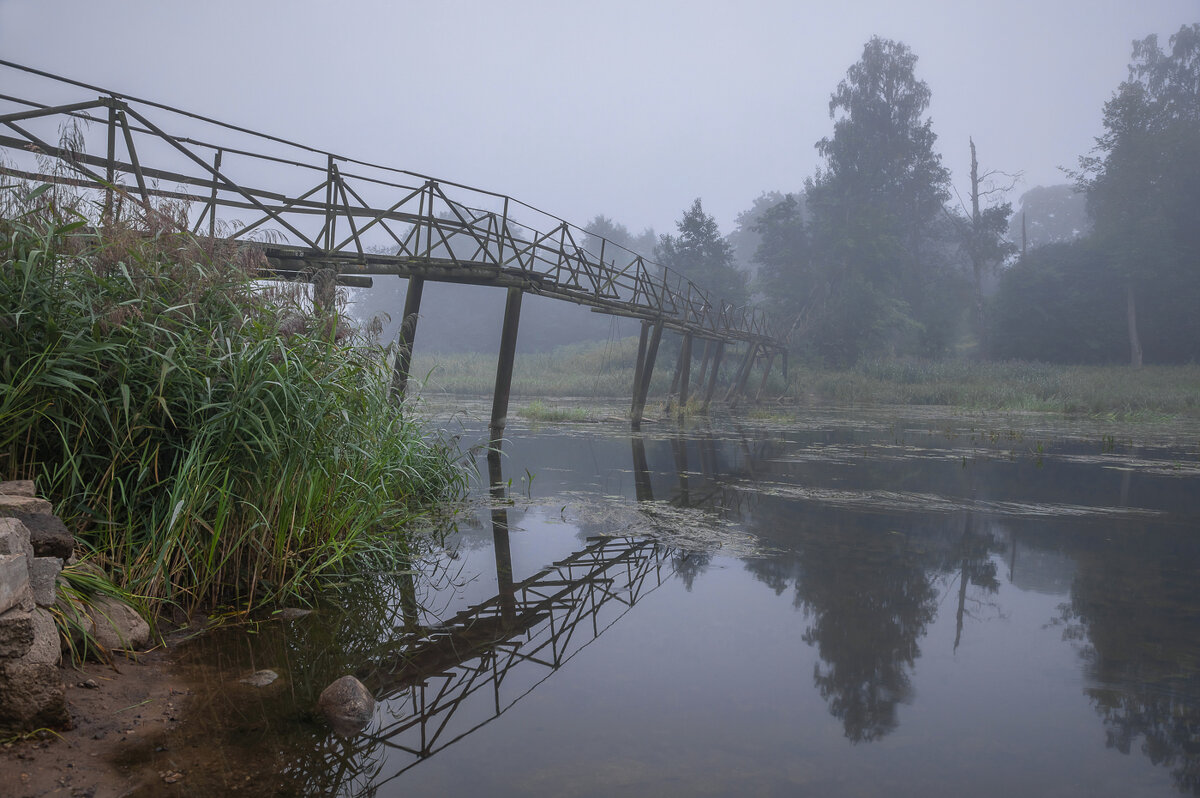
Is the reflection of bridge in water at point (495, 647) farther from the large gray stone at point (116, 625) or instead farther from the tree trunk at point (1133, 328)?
the tree trunk at point (1133, 328)

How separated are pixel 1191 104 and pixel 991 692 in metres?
56.4

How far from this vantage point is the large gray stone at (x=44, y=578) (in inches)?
103

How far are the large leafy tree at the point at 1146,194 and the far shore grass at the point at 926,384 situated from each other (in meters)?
6.38

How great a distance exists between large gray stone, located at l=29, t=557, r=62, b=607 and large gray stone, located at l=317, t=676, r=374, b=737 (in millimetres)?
1038

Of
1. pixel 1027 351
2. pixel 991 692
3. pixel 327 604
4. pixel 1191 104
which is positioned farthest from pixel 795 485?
pixel 1191 104

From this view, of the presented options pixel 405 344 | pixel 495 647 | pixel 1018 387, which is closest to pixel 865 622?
pixel 495 647

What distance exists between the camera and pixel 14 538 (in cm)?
241

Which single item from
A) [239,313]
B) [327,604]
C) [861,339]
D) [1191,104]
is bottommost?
[327,604]

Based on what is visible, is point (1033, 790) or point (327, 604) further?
point (327, 604)

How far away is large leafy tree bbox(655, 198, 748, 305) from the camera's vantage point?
Answer: 1609 inches

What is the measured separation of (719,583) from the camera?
4984mm

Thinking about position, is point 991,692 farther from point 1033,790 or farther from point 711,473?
point 711,473

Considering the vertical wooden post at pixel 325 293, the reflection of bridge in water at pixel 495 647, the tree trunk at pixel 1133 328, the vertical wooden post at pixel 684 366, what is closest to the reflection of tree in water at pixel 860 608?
the reflection of bridge in water at pixel 495 647

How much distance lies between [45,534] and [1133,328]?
1770 inches
